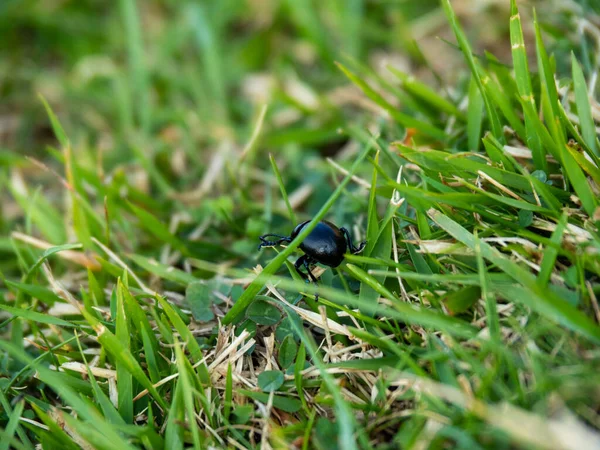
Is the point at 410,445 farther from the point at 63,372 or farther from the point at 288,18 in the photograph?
the point at 288,18

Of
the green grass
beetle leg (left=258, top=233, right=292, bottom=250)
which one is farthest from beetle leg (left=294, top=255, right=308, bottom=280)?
beetle leg (left=258, top=233, right=292, bottom=250)

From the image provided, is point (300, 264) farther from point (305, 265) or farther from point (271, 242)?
point (271, 242)

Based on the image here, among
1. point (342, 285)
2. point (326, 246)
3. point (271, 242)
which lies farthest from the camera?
point (271, 242)

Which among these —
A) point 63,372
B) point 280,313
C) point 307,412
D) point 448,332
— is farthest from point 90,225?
point 448,332

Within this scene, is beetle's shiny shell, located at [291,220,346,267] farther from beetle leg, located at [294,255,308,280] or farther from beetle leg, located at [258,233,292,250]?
beetle leg, located at [258,233,292,250]

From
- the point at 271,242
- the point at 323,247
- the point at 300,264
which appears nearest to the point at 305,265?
the point at 300,264

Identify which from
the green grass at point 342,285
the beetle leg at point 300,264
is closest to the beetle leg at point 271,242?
the green grass at point 342,285
